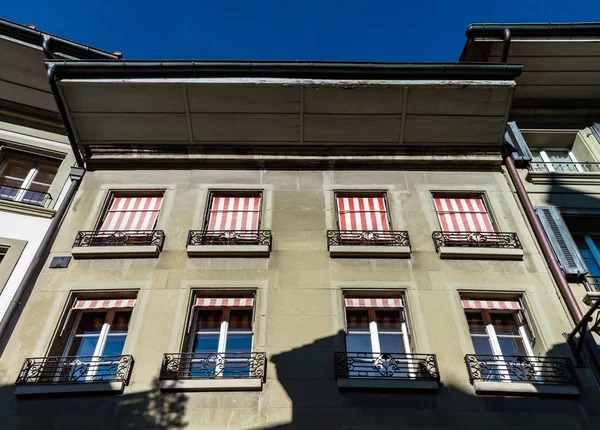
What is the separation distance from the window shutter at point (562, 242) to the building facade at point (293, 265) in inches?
13.8

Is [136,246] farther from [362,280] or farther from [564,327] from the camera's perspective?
[564,327]

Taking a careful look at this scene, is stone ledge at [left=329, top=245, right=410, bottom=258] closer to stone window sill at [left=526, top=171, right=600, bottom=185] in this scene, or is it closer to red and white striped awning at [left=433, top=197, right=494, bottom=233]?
red and white striped awning at [left=433, top=197, right=494, bottom=233]

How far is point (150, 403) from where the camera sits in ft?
21.5

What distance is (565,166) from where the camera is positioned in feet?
37.4

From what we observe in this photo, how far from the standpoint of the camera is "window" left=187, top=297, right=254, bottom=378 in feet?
23.1

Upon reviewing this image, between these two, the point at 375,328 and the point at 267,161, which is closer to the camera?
the point at 375,328

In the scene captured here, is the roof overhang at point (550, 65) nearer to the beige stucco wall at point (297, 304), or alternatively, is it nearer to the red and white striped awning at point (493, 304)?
the beige stucco wall at point (297, 304)

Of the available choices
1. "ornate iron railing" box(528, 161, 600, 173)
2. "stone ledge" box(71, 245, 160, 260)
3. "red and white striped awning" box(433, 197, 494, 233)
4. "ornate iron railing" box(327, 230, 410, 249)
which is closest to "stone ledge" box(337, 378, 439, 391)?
"ornate iron railing" box(327, 230, 410, 249)

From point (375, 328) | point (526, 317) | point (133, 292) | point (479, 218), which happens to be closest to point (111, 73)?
point (133, 292)

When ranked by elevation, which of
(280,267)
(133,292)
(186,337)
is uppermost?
(280,267)

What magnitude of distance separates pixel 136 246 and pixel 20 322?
2.30 metres

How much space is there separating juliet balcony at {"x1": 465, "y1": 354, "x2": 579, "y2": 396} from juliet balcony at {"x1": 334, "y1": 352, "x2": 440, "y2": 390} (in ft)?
2.18

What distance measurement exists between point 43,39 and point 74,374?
800cm

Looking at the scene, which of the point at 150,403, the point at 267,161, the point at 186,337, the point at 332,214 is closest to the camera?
the point at 150,403
